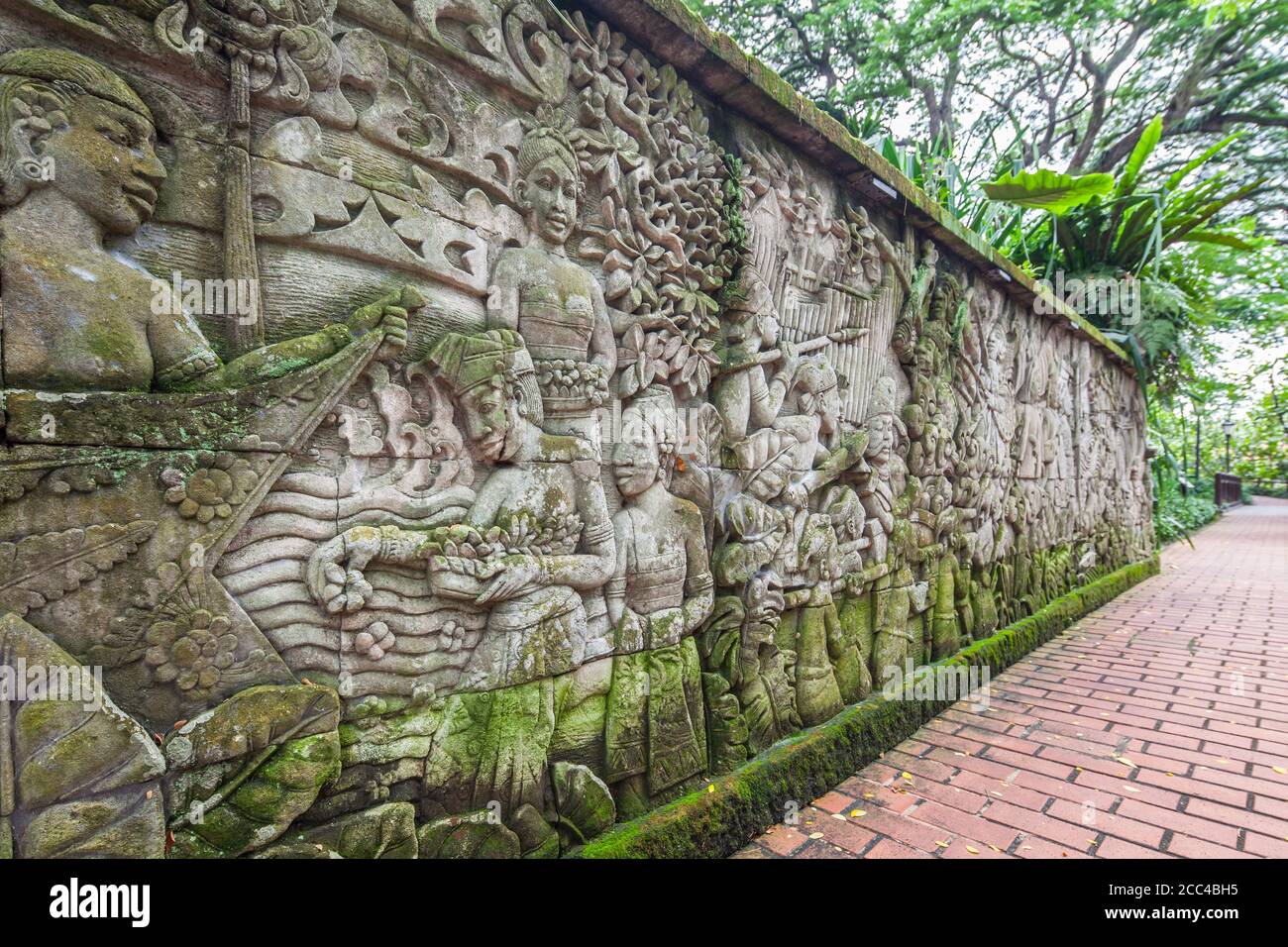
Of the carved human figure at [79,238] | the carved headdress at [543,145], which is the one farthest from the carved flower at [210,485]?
the carved headdress at [543,145]

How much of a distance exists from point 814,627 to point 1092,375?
6.82 meters

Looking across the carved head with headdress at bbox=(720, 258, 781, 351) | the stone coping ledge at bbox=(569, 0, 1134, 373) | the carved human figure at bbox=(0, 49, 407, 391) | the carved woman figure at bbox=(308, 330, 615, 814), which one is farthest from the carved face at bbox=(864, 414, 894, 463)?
the carved human figure at bbox=(0, 49, 407, 391)

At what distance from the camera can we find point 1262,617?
6.67 metres

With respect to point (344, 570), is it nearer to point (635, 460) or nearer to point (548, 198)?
point (635, 460)

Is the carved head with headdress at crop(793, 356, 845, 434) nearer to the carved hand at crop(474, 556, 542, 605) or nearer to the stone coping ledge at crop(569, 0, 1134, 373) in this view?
the stone coping ledge at crop(569, 0, 1134, 373)

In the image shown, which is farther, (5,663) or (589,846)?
(589,846)

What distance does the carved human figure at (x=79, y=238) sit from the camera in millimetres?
1365

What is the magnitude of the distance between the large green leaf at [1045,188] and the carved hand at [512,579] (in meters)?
5.97

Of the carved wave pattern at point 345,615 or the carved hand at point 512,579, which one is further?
the carved hand at point 512,579

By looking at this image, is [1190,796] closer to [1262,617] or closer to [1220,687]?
[1220,687]

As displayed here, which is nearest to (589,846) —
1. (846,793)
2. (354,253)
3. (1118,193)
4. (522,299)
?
(846,793)

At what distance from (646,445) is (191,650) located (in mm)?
1568

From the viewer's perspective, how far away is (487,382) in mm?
2002

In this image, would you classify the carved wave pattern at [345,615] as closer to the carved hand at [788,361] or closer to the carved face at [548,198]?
the carved face at [548,198]
